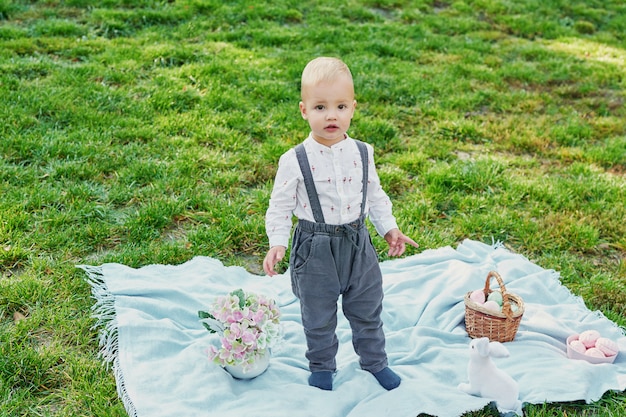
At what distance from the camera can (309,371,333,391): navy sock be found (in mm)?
3057

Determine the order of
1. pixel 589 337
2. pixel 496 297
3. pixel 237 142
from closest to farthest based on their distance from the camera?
1. pixel 589 337
2. pixel 496 297
3. pixel 237 142

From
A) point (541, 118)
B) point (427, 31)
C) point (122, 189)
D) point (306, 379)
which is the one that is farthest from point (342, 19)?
point (306, 379)

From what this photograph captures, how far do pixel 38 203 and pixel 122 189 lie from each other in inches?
21.2

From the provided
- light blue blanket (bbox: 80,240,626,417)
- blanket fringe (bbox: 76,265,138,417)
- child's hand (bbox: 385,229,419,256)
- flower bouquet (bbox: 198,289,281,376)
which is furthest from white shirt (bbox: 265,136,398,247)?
blanket fringe (bbox: 76,265,138,417)

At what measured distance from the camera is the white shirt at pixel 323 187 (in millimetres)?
2814

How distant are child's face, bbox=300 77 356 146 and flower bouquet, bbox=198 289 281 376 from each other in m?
0.84

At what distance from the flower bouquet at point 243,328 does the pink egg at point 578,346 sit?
4.76 feet

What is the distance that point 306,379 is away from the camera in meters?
3.12

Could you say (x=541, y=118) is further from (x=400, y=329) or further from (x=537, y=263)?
(x=400, y=329)

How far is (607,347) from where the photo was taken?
10.6 ft

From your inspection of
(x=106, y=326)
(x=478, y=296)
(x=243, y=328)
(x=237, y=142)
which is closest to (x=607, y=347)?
(x=478, y=296)

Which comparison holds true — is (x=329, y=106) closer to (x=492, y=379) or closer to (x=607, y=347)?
(x=492, y=379)

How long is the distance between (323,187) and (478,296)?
120 cm

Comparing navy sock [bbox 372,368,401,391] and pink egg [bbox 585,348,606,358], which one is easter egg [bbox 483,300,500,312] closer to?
pink egg [bbox 585,348,606,358]
